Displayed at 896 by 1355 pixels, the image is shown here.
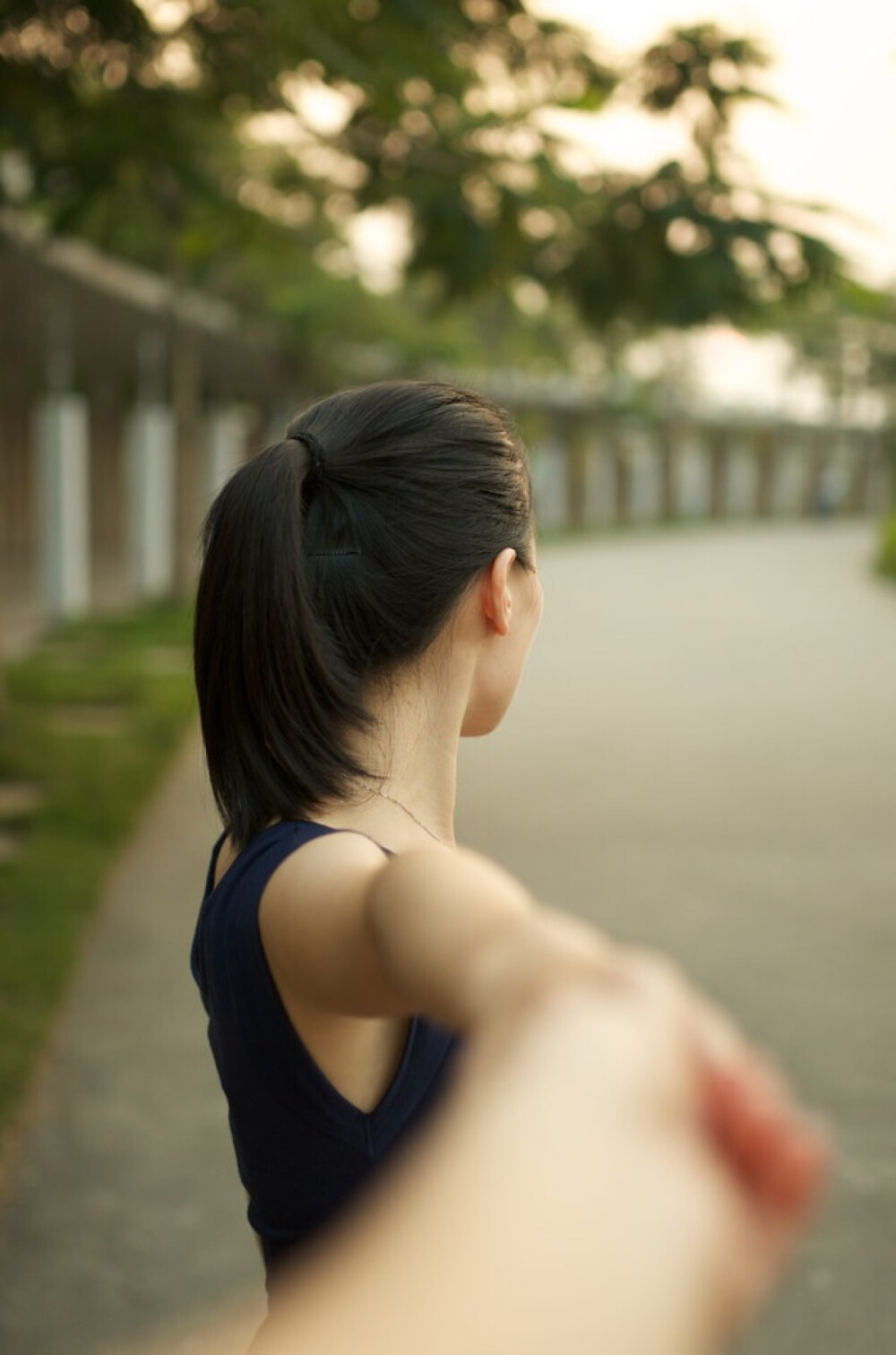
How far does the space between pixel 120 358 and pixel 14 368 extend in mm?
2724

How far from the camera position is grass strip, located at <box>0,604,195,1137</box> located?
5152 mm

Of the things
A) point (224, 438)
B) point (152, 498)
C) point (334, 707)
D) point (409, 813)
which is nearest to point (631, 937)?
point (409, 813)

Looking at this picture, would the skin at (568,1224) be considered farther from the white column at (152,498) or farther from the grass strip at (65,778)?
the white column at (152,498)

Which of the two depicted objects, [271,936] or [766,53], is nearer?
[271,936]

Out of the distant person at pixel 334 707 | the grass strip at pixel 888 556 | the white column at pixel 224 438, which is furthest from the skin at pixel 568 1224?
the grass strip at pixel 888 556

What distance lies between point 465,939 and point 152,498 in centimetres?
1772

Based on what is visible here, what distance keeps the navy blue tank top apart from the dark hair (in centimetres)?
11

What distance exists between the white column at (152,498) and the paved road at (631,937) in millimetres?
5408

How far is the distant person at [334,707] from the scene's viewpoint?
130 centimetres

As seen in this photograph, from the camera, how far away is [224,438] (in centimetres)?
2144

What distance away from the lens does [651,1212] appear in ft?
1.79

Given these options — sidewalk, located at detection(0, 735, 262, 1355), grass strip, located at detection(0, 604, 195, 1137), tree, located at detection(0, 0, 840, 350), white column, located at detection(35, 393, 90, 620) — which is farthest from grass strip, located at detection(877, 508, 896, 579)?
sidewalk, located at detection(0, 735, 262, 1355)

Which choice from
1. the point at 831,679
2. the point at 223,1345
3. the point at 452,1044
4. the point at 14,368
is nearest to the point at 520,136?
the point at 452,1044

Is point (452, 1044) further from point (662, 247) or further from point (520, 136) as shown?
point (662, 247)
